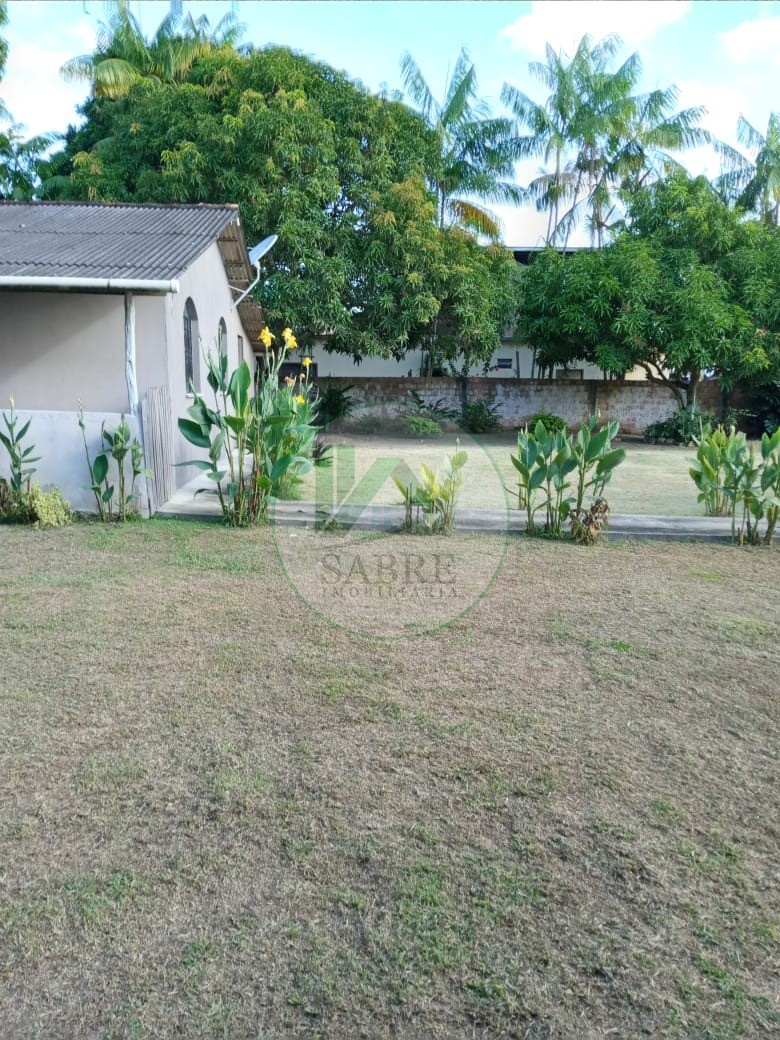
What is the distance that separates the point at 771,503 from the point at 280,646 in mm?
4885

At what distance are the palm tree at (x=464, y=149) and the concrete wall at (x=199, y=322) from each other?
37.5ft

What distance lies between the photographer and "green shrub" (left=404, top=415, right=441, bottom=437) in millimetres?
19969

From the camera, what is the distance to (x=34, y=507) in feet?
25.1

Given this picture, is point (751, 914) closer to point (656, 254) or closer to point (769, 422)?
point (656, 254)

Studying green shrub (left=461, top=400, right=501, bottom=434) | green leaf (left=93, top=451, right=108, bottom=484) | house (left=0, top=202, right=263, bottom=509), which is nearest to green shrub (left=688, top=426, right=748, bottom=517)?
house (left=0, top=202, right=263, bottom=509)

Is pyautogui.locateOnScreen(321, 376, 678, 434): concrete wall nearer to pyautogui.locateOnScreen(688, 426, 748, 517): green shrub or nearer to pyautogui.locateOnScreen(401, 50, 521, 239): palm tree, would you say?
pyautogui.locateOnScreen(401, 50, 521, 239): palm tree

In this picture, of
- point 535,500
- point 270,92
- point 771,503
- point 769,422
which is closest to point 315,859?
point 771,503

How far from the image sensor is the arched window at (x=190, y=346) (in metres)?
10.8

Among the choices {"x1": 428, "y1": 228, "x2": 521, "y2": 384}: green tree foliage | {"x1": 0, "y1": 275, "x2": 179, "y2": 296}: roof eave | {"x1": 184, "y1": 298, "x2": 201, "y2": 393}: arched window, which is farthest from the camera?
{"x1": 428, "y1": 228, "x2": 521, "y2": 384}: green tree foliage

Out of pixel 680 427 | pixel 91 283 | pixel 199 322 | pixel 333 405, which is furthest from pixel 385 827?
pixel 680 427

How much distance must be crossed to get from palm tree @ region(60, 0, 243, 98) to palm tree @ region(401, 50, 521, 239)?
6156mm

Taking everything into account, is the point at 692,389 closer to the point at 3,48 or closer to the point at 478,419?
the point at 478,419

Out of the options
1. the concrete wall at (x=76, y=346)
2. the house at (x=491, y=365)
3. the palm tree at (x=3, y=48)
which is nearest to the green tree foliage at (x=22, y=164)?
the palm tree at (x=3, y=48)

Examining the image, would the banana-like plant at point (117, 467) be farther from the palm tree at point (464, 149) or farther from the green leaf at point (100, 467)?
the palm tree at point (464, 149)
